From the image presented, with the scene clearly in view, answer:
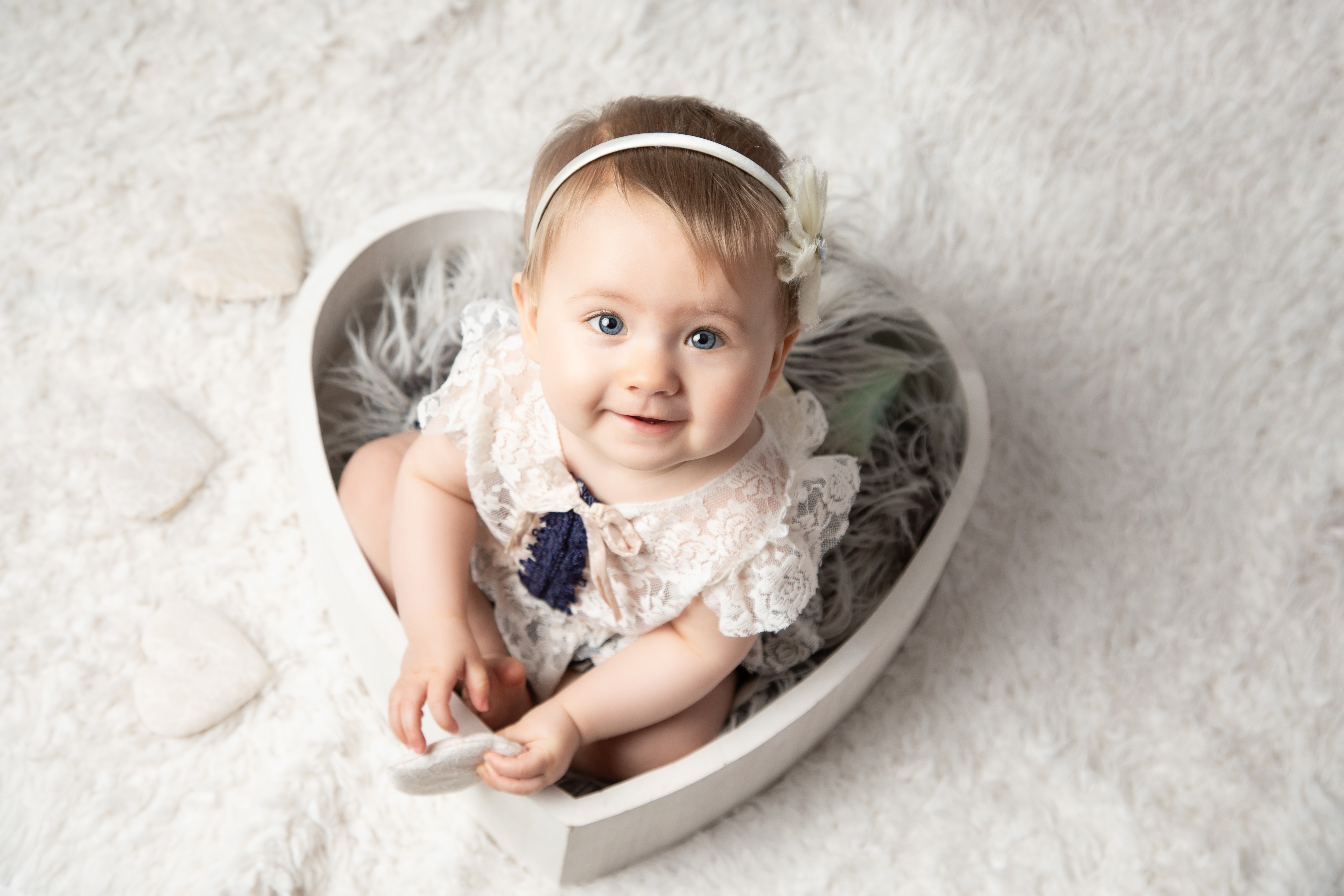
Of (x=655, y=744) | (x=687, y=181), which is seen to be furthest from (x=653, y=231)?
(x=655, y=744)

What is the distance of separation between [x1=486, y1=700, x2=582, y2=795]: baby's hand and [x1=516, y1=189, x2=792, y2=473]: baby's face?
0.25 meters

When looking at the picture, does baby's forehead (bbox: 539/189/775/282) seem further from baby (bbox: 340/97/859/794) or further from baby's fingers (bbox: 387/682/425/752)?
baby's fingers (bbox: 387/682/425/752)

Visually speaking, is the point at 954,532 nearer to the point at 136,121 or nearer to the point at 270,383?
the point at 270,383

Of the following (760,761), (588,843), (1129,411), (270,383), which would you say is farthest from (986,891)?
(270,383)

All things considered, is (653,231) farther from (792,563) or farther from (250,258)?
(250,258)

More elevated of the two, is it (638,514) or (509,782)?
(638,514)

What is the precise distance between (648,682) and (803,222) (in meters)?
0.42

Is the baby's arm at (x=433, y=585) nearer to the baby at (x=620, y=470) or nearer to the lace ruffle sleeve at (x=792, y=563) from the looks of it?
the baby at (x=620, y=470)

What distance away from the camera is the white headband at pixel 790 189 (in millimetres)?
751

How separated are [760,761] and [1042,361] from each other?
2.10 feet

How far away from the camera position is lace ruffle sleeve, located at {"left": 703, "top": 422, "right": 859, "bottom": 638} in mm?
888

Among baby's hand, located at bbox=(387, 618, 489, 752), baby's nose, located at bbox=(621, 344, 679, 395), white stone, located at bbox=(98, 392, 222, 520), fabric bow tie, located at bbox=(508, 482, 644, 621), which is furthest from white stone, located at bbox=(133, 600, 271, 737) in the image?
baby's nose, located at bbox=(621, 344, 679, 395)

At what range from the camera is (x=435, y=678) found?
903mm

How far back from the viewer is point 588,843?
925mm
